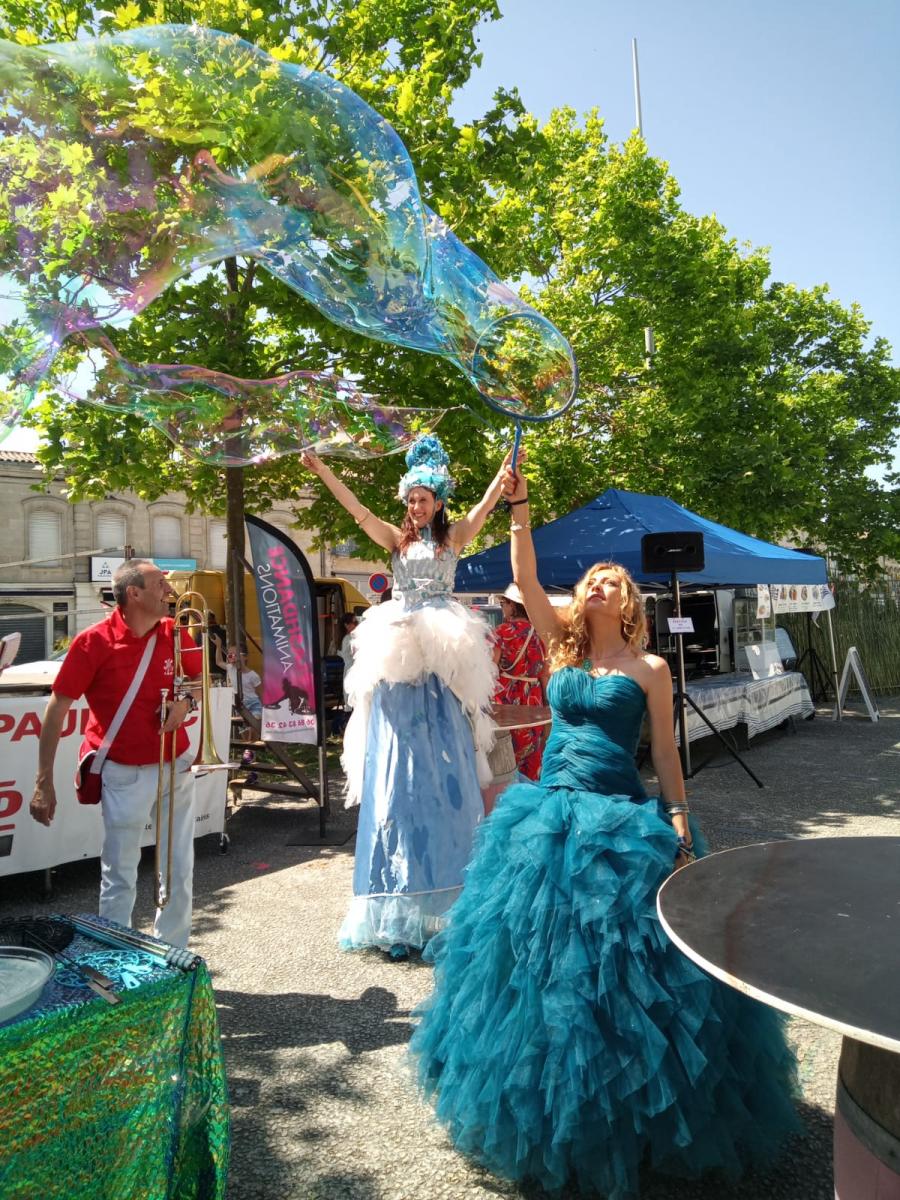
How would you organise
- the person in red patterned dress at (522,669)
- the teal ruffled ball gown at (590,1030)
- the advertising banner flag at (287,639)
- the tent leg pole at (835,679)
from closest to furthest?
the teal ruffled ball gown at (590,1030)
the person in red patterned dress at (522,669)
the advertising banner flag at (287,639)
the tent leg pole at (835,679)

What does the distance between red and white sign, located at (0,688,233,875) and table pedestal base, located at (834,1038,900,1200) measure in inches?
147

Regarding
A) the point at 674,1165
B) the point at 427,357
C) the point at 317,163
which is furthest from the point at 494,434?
the point at 674,1165

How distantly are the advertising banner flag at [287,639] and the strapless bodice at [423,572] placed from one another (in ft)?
8.19

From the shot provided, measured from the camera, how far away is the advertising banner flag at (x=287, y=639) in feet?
22.0

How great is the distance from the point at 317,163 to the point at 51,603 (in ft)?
96.1

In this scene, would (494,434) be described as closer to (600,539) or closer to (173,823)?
(600,539)

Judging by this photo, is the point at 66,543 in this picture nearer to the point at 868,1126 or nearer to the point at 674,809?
the point at 674,809

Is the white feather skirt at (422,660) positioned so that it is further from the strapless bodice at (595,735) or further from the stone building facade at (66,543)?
the stone building facade at (66,543)

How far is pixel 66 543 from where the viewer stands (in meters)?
30.0

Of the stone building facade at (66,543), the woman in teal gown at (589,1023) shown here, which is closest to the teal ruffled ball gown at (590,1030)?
the woman in teal gown at (589,1023)

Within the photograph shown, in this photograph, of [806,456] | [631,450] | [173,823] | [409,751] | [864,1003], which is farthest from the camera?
[806,456]

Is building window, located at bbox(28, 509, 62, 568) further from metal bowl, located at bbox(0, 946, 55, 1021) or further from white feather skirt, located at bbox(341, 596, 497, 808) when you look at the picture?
metal bowl, located at bbox(0, 946, 55, 1021)

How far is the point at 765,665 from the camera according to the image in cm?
1191

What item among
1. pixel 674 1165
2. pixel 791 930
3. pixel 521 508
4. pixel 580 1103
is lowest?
pixel 674 1165
